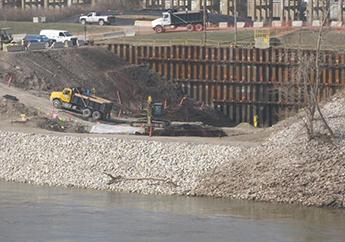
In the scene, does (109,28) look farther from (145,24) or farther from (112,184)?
(112,184)

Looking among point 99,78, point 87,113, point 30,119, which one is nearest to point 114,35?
point 99,78

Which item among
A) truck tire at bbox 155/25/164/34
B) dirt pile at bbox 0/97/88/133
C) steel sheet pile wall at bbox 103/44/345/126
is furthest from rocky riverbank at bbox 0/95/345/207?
truck tire at bbox 155/25/164/34

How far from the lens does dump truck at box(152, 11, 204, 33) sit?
90625 mm

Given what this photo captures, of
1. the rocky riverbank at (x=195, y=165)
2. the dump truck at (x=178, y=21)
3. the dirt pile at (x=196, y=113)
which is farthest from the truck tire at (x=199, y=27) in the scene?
the rocky riverbank at (x=195, y=165)

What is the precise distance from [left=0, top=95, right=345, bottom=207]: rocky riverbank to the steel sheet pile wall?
50.0 ft

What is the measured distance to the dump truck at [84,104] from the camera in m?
62.1

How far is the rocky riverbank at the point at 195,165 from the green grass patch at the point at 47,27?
127ft

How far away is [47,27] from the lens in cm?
9362

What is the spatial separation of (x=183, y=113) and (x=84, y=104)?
7748mm

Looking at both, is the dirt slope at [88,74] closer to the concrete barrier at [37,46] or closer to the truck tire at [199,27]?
the concrete barrier at [37,46]

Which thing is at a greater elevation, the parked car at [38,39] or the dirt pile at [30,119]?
the parked car at [38,39]

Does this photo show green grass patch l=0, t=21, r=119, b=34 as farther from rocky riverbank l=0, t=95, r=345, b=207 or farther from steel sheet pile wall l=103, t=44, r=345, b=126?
rocky riverbank l=0, t=95, r=345, b=207

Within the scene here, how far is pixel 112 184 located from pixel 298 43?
90.2 ft

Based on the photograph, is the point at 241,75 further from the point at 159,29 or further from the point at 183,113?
the point at 159,29
